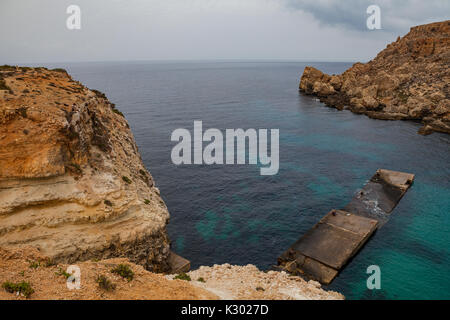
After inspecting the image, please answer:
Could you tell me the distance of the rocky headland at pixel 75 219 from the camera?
19.4 meters

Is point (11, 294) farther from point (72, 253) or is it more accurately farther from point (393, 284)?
point (393, 284)

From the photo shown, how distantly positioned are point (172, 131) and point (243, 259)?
54.6m

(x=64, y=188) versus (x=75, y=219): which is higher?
(x=64, y=188)

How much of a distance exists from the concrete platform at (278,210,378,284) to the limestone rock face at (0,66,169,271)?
645 inches

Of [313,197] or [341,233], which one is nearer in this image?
[341,233]

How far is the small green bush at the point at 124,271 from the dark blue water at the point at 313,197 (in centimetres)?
1487

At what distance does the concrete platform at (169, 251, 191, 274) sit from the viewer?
3136 cm

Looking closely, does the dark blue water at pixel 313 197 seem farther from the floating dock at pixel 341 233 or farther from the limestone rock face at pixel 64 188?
the limestone rock face at pixel 64 188

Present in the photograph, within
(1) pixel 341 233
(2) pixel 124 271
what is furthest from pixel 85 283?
(1) pixel 341 233

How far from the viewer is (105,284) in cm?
1828

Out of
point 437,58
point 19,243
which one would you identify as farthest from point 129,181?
point 437,58

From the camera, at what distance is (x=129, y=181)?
30.4 metres

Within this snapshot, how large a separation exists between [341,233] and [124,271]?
98.8 feet

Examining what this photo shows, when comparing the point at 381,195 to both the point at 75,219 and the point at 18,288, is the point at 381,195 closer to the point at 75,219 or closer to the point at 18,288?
the point at 75,219
